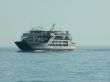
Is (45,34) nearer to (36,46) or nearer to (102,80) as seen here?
(36,46)

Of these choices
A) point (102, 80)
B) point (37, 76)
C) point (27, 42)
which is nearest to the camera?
point (102, 80)

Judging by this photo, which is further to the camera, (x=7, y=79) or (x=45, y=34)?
(x=45, y=34)

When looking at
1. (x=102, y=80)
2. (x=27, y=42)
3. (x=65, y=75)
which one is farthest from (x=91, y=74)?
(x=27, y=42)

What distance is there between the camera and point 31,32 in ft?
654

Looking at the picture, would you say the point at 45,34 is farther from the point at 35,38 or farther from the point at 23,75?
the point at 23,75

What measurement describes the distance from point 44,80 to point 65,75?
8.19 m

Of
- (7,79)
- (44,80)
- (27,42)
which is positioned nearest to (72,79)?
(44,80)

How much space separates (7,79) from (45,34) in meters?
123

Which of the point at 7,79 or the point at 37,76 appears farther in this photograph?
the point at 37,76

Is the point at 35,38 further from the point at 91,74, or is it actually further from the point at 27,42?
the point at 91,74

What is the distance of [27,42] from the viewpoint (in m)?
190

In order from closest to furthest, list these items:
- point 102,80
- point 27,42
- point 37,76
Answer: point 102,80
point 37,76
point 27,42

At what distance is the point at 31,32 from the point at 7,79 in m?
125

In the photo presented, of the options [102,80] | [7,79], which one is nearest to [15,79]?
[7,79]
